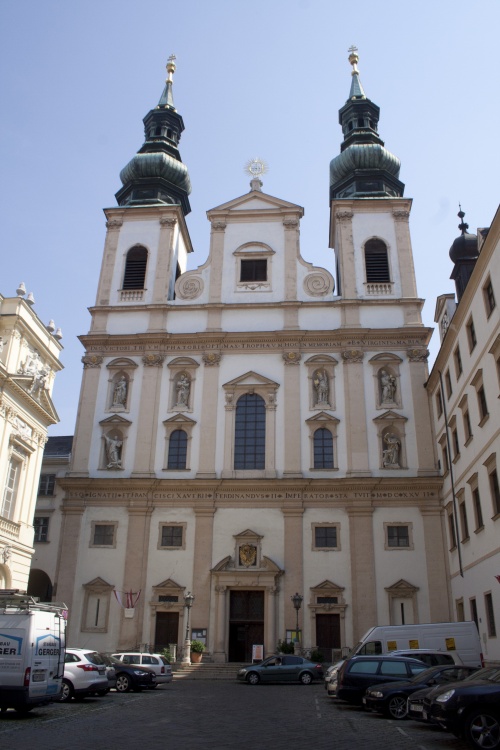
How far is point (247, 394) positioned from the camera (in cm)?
3531

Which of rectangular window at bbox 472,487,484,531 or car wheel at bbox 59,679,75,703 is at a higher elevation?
rectangular window at bbox 472,487,484,531

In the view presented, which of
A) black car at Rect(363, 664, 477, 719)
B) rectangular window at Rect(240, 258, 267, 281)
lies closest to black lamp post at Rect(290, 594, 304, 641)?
black car at Rect(363, 664, 477, 719)

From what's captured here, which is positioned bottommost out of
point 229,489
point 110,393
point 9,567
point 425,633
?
point 425,633

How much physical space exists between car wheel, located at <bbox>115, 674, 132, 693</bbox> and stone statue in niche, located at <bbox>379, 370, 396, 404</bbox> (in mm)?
18553

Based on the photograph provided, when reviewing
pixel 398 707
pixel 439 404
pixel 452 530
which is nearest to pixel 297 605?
pixel 452 530

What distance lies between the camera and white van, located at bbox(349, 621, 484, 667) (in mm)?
20483

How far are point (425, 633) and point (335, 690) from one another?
4.29 meters

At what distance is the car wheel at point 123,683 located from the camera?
2117cm

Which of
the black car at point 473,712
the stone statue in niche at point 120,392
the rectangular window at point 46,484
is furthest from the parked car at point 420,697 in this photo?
the rectangular window at point 46,484

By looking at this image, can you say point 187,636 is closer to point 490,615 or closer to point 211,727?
point 490,615

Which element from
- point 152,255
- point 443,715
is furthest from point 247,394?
Answer: point 443,715

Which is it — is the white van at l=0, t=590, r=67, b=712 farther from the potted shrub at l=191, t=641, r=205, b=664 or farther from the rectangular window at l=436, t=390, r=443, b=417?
the rectangular window at l=436, t=390, r=443, b=417

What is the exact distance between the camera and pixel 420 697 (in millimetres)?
13375

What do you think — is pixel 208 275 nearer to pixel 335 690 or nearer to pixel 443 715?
pixel 335 690
